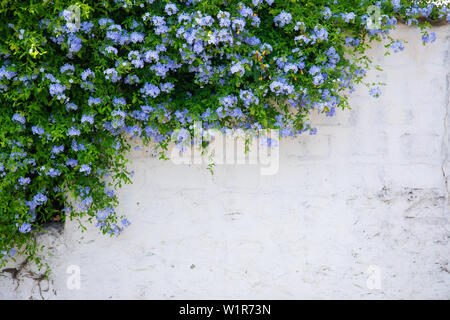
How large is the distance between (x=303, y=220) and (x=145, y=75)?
1.24 meters

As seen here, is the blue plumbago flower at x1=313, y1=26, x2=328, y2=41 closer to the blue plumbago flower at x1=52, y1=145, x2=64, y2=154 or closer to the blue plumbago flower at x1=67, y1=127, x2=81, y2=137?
the blue plumbago flower at x1=67, y1=127, x2=81, y2=137

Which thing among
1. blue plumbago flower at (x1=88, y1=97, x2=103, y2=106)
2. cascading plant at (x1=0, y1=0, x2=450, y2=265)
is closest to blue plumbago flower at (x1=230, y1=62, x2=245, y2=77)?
cascading plant at (x1=0, y1=0, x2=450, y2=265)

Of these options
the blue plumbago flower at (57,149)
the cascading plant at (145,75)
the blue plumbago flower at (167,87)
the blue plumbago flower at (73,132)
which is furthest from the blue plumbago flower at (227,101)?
the blue plumbago flower at (57,149)

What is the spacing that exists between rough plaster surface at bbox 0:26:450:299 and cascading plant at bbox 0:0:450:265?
0.18 meters

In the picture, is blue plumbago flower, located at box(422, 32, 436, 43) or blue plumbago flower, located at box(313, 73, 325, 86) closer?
blue plumbago flower, located at box(313, 73, 325, 86)

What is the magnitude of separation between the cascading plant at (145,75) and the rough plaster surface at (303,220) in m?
0.18

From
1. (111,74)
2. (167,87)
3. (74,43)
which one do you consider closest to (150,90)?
(167,87)

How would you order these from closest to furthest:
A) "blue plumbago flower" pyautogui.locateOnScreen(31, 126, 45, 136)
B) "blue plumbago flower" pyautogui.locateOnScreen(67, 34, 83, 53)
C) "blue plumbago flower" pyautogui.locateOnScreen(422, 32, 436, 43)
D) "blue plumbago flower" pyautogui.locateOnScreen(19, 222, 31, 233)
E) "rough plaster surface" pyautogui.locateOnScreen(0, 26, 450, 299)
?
"blue plumbago flower" pyautogui.locateOnScreen(67, 34, 83, 53), "blue plumbago flower" pyautogui.locateOnScreen(31, 126, 45, 136), "blue plumbago flower" pyautogui.locateOnScreen(19, 222, 31, 233), "blue plumbago flower" pyautogui.locateOnScreen(422, 32, 436, 43), "rough plaster surface" pyautogui.locateOnScreen(0, 26, 450, 299)

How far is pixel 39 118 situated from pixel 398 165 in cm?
205

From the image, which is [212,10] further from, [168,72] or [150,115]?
[150,115]

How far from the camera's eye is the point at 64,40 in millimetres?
2416

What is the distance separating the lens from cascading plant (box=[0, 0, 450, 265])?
2418mm

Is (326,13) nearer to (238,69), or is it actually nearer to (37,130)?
(238,69)
